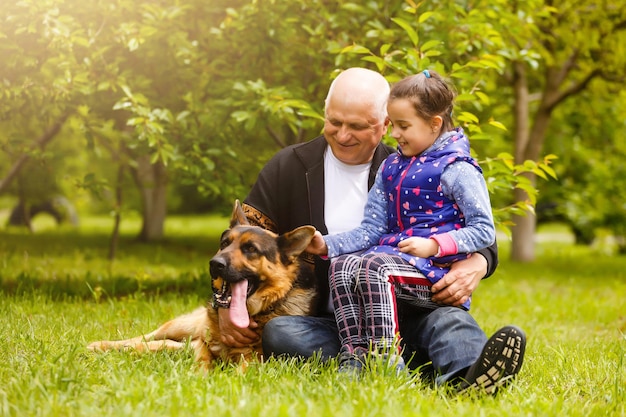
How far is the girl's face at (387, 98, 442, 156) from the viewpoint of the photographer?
12.0ft

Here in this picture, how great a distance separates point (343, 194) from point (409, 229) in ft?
2.41

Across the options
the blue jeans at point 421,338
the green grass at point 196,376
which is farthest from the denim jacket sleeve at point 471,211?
the green grass at point 196,376

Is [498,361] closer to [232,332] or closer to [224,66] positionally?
[232,332]

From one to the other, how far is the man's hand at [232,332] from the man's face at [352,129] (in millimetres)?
1187

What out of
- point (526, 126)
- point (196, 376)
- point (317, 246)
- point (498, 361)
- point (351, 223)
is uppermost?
point (526, 126)

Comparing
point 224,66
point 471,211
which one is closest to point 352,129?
point 471,211

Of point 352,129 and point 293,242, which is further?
point 352,129

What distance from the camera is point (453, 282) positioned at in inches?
142

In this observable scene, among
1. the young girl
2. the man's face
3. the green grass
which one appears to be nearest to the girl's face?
the young girl

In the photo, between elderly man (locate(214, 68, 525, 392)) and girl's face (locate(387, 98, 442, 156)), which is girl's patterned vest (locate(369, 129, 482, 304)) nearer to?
girl's face (locate(387, 98, 442, 156))

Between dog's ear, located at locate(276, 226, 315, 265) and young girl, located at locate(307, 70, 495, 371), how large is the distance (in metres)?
0.10

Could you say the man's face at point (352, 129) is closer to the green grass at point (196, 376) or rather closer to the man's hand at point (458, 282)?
the man's hand at point (458, 282)

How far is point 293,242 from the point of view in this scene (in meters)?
3.82

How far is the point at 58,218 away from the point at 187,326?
18.0 m
